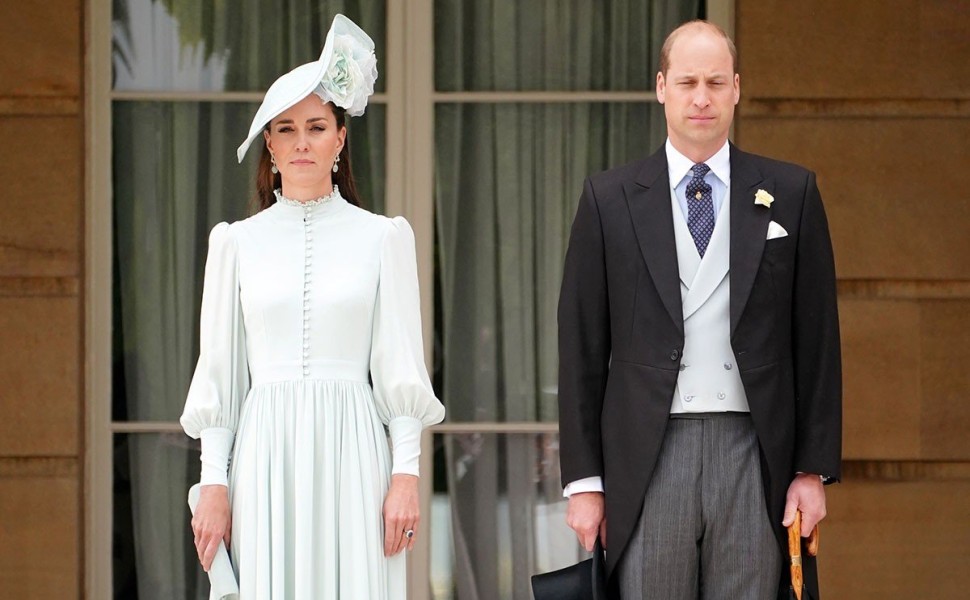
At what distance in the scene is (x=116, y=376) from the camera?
6562 mm

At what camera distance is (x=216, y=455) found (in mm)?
3914

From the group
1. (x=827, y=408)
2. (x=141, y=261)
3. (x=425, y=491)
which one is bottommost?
(x=425, y=491)

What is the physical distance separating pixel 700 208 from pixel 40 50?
11.3 feet

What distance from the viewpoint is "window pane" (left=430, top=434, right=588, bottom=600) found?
21.7 feet

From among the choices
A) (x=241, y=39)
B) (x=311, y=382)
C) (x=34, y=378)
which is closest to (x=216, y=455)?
(x=311, y=382)

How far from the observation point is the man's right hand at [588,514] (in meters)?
3.88

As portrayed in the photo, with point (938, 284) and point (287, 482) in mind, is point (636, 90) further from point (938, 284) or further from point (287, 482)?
point (287, 482)

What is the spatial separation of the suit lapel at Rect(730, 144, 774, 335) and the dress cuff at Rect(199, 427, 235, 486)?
1.24 metres

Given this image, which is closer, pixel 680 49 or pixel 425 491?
pixel 680 49

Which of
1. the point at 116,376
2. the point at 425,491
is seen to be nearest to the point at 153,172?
the point at 116,376

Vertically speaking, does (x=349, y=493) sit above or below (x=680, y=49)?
below

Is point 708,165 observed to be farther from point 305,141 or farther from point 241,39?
point 241,39

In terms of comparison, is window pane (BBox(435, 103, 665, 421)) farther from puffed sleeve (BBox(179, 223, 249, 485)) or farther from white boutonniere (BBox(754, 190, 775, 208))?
white boutonniere (BBox(754, 190, 775, 208))

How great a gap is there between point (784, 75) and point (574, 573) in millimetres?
2993
